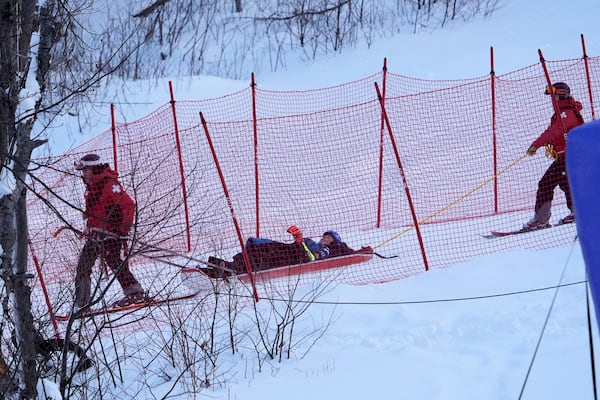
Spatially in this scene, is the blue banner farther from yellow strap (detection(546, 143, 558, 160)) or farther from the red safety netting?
yellow strap (detection(546, 143, 558, 160))

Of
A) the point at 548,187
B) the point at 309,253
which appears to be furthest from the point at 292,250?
the point at 548,187

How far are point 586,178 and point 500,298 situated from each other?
426 cm

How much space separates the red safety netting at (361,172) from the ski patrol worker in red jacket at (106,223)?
0.85 metres

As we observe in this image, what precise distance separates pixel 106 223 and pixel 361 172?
27.6 feet

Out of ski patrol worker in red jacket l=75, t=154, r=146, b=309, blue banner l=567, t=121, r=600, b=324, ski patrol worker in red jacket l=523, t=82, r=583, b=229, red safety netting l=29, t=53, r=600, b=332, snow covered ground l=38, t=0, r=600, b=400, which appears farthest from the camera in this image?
red safety netting l=29, t=53, r=600, b=332

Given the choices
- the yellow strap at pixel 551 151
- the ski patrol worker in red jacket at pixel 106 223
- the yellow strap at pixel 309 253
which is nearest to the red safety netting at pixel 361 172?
the yellow strap at pixel 309 253

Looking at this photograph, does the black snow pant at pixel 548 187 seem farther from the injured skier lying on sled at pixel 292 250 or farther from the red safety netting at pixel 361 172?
the injured skier lying on sled at pixel 292 250

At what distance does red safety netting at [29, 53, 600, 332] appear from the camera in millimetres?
→ 8914

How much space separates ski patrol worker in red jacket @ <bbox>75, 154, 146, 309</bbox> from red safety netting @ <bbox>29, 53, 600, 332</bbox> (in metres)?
0.85

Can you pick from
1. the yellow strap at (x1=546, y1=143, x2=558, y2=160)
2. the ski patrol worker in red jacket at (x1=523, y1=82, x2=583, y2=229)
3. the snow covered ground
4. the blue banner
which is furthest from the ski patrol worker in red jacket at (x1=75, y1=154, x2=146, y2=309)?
the yellow strap at (x1=546, y1=143, x2=558, y2=160)

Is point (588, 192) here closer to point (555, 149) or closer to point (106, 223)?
point (106, 223)

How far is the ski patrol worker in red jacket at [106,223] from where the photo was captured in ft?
18.4

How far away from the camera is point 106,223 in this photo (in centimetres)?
613

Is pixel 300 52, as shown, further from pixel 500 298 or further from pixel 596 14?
pixel 500 298
